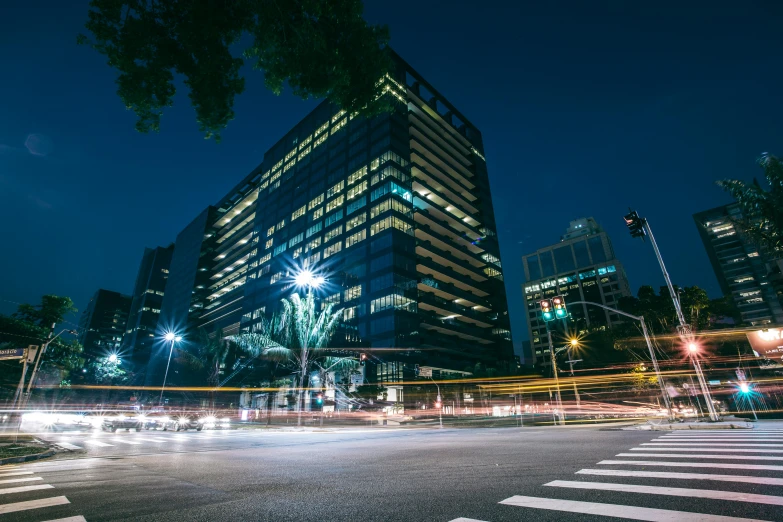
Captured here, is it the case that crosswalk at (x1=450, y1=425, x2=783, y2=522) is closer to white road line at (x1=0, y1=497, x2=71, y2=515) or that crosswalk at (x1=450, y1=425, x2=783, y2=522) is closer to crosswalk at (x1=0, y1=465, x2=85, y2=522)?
crosswalk at (x1=0, y1=465, x2=85, y2=522)

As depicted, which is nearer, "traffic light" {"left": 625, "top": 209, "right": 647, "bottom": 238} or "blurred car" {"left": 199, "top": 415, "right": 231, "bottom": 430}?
"traffic light" {"left": 625, "top": 209, "right": 647, "bottom": 238}

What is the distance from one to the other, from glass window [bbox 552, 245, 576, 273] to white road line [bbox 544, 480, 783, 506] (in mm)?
138739

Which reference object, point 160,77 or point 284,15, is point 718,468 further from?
point 160,77

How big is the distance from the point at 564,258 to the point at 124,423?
13627 cm

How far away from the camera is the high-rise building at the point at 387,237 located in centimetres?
6269

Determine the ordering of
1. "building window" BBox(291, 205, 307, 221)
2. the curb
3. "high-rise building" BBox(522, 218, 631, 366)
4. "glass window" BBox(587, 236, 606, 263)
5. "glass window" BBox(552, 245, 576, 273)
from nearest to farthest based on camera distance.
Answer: the curb → "building window" BBox(291, 205, 307, 221) → "high-rise building" BBox(522, 218, 631, 366) → "glass window" BBox(587, 236, 606, 263) → "glass window" BBox(552, 245, 576, 273)

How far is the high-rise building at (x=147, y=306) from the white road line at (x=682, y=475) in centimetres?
14978

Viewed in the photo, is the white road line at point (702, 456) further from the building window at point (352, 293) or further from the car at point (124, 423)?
the building window at point (352, 293)

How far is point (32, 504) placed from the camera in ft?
15.0

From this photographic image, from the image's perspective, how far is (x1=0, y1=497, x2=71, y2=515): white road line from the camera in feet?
14.3

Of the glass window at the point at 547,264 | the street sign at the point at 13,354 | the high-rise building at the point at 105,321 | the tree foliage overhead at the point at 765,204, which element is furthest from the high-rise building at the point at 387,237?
the high-rise building at the point at 105,321

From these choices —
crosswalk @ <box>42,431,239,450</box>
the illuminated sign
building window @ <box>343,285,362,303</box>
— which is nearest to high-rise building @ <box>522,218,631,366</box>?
building window @ <box>343,285,362,303</box>

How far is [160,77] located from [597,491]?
11265mm

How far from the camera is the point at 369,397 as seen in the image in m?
48.7
